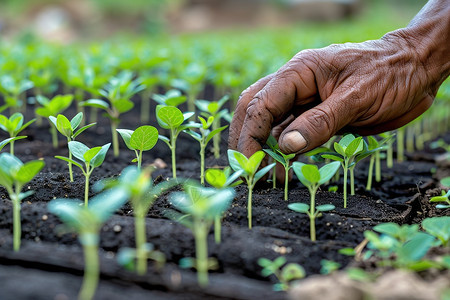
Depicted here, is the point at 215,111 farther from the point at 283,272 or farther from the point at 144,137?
the point at 283,272

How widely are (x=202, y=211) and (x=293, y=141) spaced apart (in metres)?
0.72

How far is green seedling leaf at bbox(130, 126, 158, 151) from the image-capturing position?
1.77 metres

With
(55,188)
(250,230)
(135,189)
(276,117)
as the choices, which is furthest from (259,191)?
(135,189)

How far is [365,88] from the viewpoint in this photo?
77.4 inches

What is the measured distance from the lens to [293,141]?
5.78 feet

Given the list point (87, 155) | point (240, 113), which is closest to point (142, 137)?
point (87, 155)

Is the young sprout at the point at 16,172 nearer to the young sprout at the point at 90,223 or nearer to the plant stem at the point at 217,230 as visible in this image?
the young sprout at the point at 90,223

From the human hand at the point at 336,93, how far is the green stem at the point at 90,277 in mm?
855

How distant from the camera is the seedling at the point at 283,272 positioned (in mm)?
1186

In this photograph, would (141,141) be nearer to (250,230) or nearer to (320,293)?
(250,230)

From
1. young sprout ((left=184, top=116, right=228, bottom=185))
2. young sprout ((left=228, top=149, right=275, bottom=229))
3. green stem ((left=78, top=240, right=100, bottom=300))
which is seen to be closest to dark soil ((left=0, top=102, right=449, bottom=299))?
green stem ((left=78, top=240, right=100, bottom=300))

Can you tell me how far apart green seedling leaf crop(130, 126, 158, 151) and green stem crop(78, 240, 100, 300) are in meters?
0.65

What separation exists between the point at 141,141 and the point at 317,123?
0.66m

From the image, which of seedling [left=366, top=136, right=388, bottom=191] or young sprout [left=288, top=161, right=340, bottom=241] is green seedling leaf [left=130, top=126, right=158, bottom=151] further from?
seedling [left=366, top=136, right=388, bottom=191]
